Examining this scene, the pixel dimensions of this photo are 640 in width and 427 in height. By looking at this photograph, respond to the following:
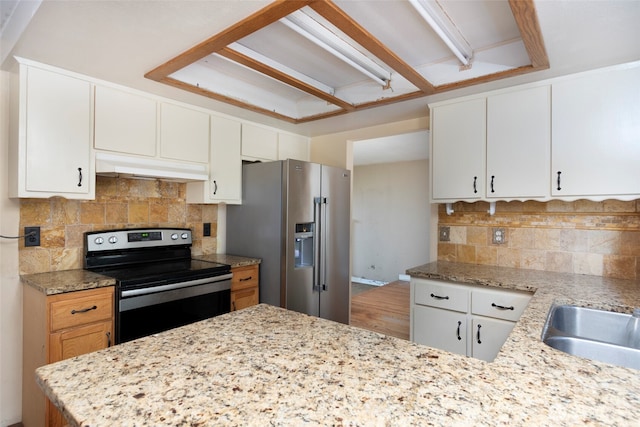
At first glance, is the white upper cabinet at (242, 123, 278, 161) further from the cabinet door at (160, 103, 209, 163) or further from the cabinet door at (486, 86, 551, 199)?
the cabinet door at (486, 86, 551, 199)

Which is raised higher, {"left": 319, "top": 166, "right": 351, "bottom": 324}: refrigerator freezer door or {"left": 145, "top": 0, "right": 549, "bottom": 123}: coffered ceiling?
{"left": 145, "top": 0, "right": 549, "bottom": 123}: coffered ceiling

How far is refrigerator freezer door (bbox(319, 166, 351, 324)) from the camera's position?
3023 millimetres

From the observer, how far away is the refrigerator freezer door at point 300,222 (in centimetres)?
270

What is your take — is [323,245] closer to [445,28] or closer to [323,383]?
[445,28]

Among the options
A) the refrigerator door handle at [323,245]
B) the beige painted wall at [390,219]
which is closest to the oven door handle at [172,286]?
the refrigerator door handle at [323,245]

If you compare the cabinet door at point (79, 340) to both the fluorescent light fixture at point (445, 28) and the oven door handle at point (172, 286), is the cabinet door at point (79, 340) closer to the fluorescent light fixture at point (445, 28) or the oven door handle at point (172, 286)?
the oven door handle at point (172, 286)

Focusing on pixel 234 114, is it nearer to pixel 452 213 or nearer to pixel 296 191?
pixel 296 191

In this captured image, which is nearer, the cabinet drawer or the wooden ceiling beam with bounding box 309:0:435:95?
the wooden ceiling beam with bounding box 309:0:435:95

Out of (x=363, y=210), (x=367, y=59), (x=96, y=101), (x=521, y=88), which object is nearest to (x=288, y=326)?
(x=367, y=59)

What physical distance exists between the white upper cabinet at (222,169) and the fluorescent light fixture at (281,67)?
0.95 m

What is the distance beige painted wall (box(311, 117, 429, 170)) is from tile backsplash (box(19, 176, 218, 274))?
52.0 inches

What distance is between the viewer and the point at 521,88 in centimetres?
224

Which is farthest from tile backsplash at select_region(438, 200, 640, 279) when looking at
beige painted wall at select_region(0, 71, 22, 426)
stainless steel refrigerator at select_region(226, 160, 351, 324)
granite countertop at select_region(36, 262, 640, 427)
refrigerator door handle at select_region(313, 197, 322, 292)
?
beige painted wall at select_region(0, 71, 22, 426)

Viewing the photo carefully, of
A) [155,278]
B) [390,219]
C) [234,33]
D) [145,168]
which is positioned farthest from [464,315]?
[390,219]
